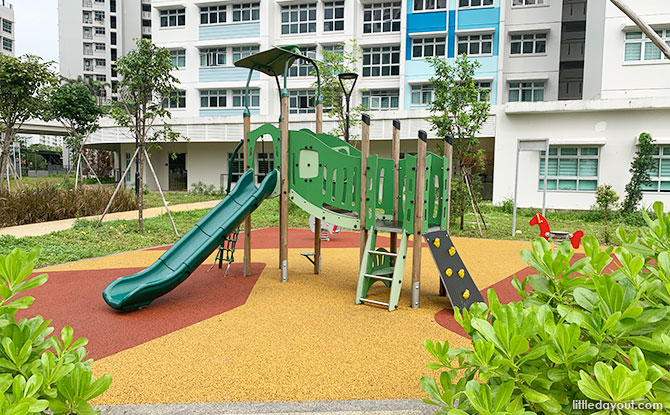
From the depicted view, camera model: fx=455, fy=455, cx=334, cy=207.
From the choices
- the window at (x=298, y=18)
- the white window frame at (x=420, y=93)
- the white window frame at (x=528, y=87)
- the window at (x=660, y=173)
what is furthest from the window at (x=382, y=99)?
the window at (x=660, y=173)

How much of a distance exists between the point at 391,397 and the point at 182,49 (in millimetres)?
28963

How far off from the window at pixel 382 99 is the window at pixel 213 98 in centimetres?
863

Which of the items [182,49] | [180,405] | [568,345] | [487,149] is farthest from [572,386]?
[182,49]

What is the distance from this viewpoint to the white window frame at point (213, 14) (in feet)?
90.4

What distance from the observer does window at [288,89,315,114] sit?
2667 centimetres

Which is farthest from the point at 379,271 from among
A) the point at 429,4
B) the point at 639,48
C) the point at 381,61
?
the point at 429,4

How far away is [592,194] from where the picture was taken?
16.7 metres

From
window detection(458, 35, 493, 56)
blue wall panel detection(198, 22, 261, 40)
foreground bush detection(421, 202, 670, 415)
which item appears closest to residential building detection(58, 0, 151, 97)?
blue wall panel detection(198, 22, 261, 40)

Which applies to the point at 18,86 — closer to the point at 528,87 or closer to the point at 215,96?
the point at 215,96

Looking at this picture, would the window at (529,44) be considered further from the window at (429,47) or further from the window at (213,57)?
the window at (213,57)

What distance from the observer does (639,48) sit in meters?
17.5

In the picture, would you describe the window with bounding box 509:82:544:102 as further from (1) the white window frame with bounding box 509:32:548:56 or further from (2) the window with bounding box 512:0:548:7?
(2) the window with bounding box 512:0:548:7

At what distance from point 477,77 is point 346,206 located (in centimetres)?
2039

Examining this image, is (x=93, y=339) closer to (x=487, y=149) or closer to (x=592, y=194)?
(x=592, y=194)
